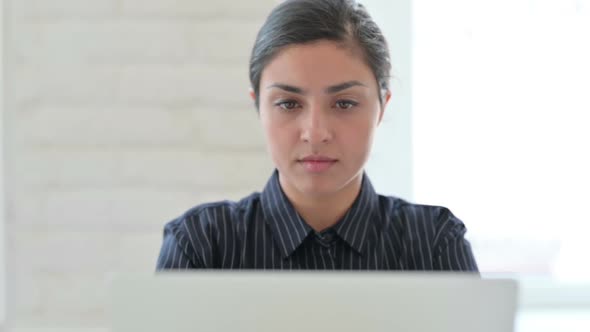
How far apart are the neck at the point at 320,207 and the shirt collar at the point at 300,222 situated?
0.05ft

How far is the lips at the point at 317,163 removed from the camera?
135 cm

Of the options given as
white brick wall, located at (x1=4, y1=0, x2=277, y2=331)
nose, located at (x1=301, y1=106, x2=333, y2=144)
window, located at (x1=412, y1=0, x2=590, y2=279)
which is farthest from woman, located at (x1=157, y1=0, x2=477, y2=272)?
window, located at (x1=412, y1=0, x2=590, y2=279)

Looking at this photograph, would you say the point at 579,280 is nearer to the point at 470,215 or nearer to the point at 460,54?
the point at 470,215

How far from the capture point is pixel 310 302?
73 centimetres

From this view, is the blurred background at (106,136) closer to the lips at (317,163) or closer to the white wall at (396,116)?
the white wall at (396,116)

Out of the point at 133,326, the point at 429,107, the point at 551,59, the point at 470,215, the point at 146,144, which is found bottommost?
the point at 133,326

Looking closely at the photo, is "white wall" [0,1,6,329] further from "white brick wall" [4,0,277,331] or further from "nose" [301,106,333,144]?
"nose" [301,106,333,144]

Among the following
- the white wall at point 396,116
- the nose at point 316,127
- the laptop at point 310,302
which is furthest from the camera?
the white wall at point 396,116

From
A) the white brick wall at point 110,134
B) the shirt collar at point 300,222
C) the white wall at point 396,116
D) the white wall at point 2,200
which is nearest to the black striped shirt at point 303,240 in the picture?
the shirt collar at point 300,222

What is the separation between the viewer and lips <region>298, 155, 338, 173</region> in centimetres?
135

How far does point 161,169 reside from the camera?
6.78ft

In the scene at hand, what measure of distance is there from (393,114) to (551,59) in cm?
50

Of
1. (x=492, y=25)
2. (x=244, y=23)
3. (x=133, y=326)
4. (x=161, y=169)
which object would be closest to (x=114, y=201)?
(x=161, y=169)

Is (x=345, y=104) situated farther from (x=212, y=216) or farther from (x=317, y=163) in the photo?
(x=212, y=216)
